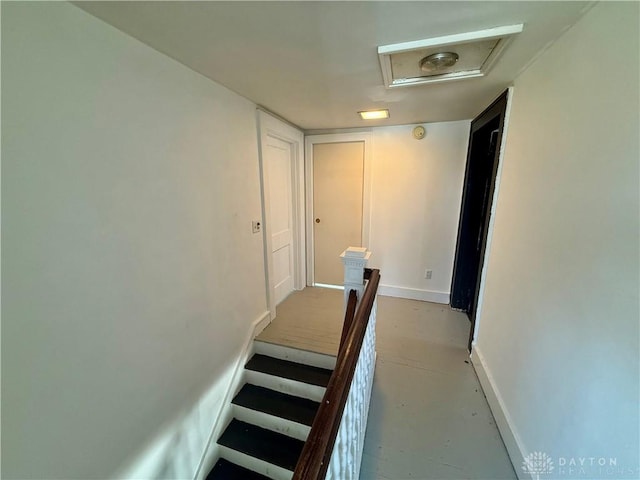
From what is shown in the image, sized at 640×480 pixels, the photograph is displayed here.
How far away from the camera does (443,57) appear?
1286 millimetres

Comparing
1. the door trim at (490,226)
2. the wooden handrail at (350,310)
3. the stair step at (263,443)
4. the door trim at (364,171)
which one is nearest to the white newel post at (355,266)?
the wooden handrail at (350,310)

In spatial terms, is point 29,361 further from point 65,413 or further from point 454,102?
point 454,102

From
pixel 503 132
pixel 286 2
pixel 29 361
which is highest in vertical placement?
pixel 286 2

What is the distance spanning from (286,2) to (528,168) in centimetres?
152

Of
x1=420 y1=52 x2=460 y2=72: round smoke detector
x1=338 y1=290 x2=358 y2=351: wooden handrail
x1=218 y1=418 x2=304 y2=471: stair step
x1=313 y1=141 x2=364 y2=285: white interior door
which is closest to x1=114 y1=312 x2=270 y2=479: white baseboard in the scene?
x1=218 y1=418 x2=304 y2=471: stair step

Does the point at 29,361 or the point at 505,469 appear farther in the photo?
the point at 505,469

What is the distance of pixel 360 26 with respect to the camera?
1.03 metres

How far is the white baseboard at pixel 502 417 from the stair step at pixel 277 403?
4.05 feet

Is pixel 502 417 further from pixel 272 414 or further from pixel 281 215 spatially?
pixel 281 215

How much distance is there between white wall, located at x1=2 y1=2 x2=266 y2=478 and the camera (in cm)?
82

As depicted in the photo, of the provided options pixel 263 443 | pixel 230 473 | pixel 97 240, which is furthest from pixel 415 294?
pixel 97 240

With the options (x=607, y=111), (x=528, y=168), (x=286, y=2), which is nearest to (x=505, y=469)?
(x=528, y=168)

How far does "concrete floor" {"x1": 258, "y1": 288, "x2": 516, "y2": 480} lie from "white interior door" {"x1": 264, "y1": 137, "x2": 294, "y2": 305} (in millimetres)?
382

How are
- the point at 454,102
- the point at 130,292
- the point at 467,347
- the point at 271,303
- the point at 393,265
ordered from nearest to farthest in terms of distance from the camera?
the point at 130,292
the point at 454,102
the point at 467,347
the point at 271,303
the point at 393,265
